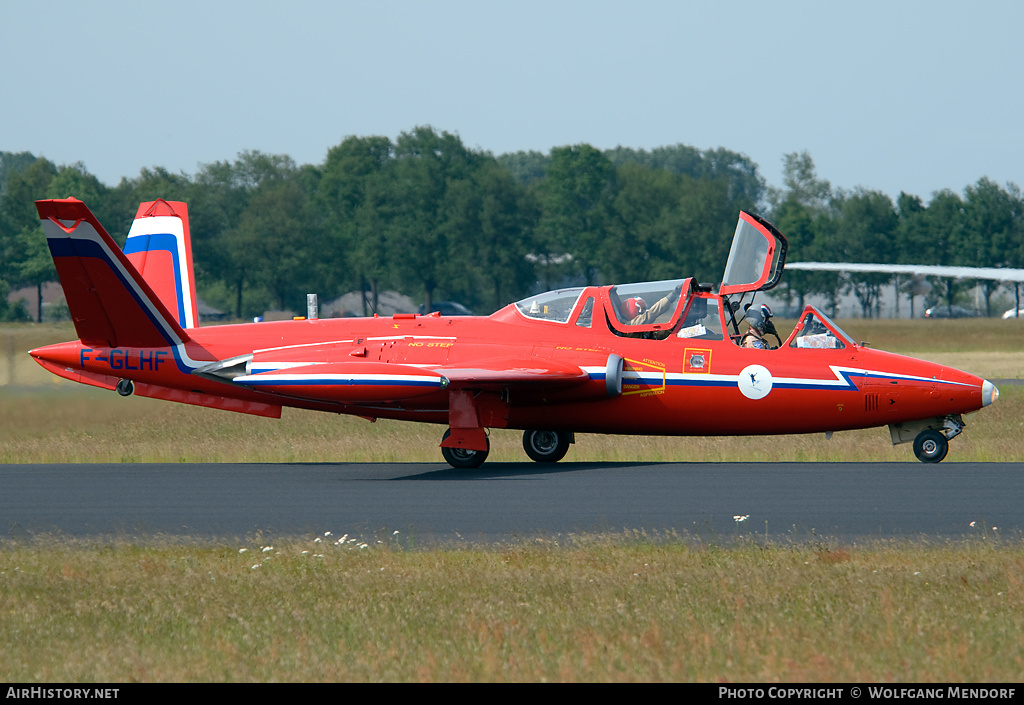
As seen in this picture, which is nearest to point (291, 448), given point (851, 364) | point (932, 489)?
point (851, 364)

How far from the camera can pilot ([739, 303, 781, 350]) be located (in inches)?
680

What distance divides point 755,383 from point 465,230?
8286 centimetres

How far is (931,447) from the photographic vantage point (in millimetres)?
16859

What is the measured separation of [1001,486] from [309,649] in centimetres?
969

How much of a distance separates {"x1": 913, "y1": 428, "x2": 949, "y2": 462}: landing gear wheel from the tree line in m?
78.1

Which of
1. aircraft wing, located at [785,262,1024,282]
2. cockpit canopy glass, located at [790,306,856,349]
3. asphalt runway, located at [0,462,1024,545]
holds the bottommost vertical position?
asphalt runway, located at [0,462,1024,545]

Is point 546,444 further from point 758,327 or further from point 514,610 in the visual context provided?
point 514,610

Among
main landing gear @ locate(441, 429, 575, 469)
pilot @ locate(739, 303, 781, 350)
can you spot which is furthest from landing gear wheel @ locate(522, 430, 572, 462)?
pilot @ locate(739, 303, 781, 350)

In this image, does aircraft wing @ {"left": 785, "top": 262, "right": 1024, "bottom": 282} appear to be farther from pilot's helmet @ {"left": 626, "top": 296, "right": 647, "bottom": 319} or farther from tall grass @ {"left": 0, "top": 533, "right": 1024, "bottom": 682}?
tall grass @ {"left": 0, "top": 533, "right": 1024, "bottom": 682}

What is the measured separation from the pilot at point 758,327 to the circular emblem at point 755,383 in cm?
56

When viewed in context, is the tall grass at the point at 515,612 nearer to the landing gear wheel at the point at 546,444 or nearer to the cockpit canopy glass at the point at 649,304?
the cockpit canopy glass at the point at 649,304

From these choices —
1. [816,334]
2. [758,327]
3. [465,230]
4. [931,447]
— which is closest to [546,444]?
[758,327]

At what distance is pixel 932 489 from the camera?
46.0 ft

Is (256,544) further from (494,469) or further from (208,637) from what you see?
(494,469)
